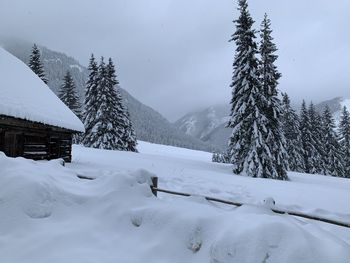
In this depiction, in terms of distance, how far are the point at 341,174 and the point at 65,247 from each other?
40.6 metres

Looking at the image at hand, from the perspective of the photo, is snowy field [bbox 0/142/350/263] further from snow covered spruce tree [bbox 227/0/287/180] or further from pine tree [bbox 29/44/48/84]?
pine tree [bbox 29/44/48/84]

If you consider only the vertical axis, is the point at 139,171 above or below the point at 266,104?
below

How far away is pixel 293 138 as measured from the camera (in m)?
37.5

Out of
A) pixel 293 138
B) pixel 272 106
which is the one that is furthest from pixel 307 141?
pixel 272 106

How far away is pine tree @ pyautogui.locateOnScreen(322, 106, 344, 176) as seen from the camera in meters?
38.4

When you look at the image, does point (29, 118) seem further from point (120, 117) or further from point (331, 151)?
point (331, 151)

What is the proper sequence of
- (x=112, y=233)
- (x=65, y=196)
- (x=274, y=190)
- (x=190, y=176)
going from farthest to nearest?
(x=190, y=176)
(x=274, y=190)
(x=65, y=196)
(x=112, y=233)

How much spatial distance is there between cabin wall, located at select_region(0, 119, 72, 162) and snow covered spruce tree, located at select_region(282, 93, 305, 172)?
2520cm

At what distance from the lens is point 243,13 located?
80.5 feet

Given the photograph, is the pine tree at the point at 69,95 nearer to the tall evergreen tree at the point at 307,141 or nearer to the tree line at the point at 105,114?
the tree line at the point at 105,114

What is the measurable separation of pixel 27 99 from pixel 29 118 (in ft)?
4.91

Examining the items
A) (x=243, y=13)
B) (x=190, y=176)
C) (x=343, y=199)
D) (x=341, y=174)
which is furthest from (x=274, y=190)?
(x=341, y=174)

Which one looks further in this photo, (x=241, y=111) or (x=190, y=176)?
(x=241, y=111)

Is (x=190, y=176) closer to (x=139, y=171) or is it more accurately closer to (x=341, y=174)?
(x=139, y=171)
